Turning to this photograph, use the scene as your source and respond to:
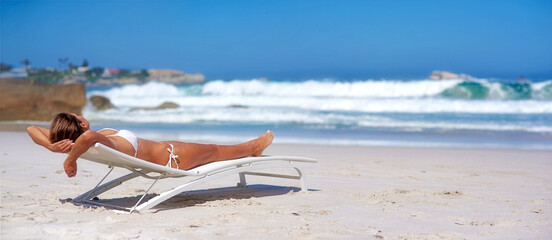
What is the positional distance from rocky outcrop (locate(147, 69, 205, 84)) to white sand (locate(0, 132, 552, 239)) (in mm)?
28125

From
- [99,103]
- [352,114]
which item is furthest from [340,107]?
[99,103]

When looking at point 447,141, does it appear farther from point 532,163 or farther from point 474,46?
point 474,46

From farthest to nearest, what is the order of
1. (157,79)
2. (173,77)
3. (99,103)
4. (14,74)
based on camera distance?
(173,77) → (157,79) → (14,74) → (99,103)

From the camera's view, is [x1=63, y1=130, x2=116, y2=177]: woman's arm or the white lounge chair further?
the white lounge chair

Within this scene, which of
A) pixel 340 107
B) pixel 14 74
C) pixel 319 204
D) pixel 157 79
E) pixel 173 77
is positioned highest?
pixel 173 77

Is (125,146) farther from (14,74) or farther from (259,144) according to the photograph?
(14,74)

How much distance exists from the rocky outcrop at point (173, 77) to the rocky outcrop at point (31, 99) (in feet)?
63.3

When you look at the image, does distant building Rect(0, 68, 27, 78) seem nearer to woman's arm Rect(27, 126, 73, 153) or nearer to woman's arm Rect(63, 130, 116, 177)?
woman's arm Rect(27, 126, 73, 153)

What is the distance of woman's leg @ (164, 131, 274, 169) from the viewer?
4543mm

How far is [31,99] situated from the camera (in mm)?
14523

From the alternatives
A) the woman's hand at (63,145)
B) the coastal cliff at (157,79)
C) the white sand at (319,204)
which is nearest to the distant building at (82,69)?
the coastal cliff at (157,79)

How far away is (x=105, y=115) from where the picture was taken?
18109mm

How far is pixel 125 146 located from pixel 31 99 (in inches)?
454

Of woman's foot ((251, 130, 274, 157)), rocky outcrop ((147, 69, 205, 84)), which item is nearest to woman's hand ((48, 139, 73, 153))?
woman's foot ((251, 130, 274, 157))
